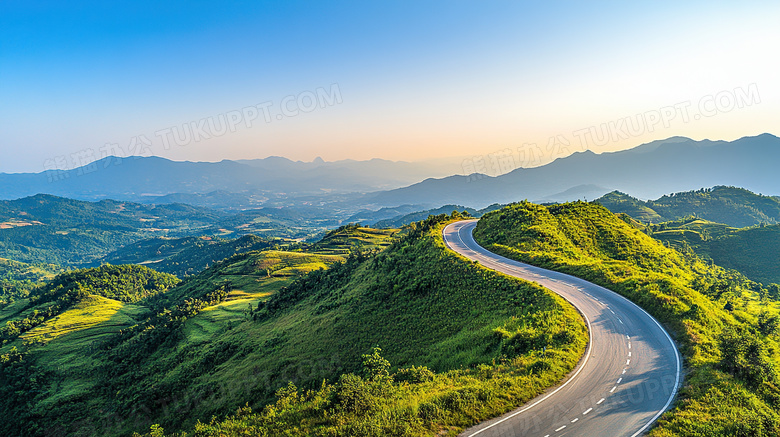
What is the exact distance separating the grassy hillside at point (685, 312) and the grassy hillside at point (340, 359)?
6782 millimetres

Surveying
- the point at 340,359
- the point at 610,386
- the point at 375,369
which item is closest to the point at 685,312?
the point at 610,386

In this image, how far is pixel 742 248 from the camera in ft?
362

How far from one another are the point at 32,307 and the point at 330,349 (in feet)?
492

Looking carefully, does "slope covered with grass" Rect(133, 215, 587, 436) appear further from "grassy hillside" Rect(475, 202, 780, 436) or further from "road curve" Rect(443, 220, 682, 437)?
"grassy hillside" Rect(475, 202, 780, 436)

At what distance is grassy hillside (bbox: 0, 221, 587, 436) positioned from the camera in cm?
1842

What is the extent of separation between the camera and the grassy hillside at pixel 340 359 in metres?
18.4

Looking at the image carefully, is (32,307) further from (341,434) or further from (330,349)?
(341,434)

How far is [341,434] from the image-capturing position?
50.6 ft

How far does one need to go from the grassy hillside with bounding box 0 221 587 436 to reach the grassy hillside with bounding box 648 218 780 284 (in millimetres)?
97033

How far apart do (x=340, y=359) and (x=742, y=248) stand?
15049cm

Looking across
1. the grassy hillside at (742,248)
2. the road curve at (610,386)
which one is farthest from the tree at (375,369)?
the grassy hillside at (742,248)

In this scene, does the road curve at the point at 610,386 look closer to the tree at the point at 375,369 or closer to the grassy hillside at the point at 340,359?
the grassy hillside at the point at 340,359

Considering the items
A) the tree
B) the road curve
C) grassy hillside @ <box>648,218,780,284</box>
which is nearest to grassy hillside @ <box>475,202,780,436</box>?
the road curve

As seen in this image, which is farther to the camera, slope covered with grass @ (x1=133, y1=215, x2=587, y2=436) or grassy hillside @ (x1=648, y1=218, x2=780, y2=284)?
grassy hillside @ (x1=648, y1=218, x2=780, y2=284)
